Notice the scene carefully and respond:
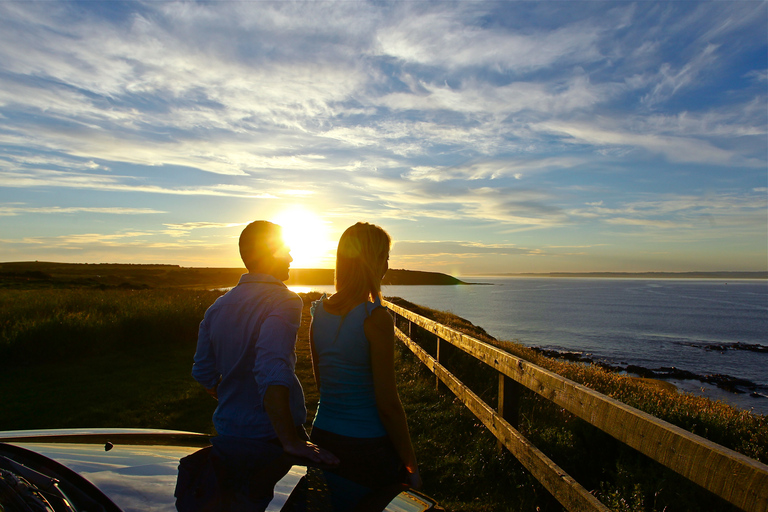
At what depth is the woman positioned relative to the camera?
2113 mm

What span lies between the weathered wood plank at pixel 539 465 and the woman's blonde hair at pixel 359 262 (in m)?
1.67

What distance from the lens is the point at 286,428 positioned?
201 cm

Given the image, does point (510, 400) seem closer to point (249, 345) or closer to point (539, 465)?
point (539, 465)

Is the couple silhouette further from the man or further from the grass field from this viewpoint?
the grass field

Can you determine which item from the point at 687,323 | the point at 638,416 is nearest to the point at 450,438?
the point at 638,416

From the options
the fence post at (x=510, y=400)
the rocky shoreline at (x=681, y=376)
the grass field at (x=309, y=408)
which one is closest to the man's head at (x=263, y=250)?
the fence post at (x=510, y=400)

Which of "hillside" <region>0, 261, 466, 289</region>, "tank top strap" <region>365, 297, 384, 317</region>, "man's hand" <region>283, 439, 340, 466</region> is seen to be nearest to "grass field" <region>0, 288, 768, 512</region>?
"man's hand" <region>283, 439, 340, 466</region>

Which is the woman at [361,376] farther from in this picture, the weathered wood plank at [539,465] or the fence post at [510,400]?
the fence post at [510,400]

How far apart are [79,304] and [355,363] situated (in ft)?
47.6

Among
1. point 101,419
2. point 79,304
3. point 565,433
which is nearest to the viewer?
point 565,433

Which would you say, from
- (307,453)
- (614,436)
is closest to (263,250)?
(307,453)

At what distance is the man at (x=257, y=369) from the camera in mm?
1984

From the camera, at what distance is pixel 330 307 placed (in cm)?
226

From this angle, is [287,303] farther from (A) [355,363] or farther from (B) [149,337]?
(B) [149,337]
